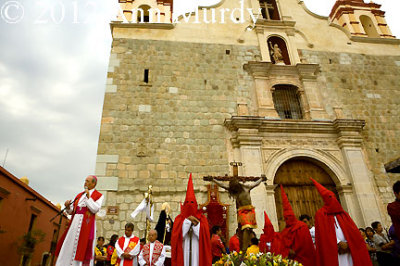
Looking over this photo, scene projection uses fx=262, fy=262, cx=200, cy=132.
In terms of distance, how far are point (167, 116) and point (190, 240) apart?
5239 mm

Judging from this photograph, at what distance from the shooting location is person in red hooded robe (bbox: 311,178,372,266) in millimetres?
3637

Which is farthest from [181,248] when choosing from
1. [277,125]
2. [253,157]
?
[277,125]

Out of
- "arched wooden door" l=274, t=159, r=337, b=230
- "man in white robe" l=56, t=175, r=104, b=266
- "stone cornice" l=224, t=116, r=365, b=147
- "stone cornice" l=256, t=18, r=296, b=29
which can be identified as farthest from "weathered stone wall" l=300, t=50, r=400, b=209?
"man in white robe" l=56, t=175, r=104, b=266

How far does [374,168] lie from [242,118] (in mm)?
4753

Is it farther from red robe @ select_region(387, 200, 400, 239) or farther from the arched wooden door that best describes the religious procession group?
the arched wooden door

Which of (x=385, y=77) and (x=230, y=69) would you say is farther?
(x=385, y=77)

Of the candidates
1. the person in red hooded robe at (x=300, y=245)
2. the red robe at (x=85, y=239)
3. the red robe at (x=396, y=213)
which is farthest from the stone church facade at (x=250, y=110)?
the red robe at (x=396, y=213)

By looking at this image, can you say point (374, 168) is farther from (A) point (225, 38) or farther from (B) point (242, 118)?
(A) point (225, 38)

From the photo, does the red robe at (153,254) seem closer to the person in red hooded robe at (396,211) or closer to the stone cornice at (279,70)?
the person in red hooded robe at (396,211)

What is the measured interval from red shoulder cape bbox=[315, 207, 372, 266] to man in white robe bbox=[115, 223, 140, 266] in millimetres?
3015

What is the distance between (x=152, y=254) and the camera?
15.1 feet

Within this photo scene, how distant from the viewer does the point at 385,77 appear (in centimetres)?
1073

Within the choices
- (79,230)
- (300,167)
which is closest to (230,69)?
(300,167)

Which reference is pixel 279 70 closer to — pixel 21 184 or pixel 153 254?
pixel 153 254
